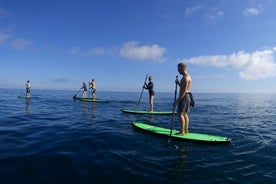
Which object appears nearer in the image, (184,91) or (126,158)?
(126,158)

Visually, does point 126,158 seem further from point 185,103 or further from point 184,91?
point 184,91

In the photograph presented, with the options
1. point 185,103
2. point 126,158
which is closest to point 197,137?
point 185,103

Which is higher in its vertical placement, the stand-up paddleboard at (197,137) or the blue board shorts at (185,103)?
the blue board shorts at (185,103)

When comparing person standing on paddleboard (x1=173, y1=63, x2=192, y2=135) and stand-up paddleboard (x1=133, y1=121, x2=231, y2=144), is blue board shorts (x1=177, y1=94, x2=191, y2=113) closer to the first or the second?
person standing on paddleboard (x1=173, y1=63, x2=192, y2=135)

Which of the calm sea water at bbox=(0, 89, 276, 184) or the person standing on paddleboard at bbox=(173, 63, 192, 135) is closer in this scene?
the calm sea water at bbox=(0, 89, 276, 184)

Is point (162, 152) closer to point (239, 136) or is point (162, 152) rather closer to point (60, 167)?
point (60, 167)

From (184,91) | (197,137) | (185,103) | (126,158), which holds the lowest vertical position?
(126,158)

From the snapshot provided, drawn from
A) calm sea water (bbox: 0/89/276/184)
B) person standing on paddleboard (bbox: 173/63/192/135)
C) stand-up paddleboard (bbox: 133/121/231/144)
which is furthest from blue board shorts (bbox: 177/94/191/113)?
calm sea water (bbox: 0/89/276/184)

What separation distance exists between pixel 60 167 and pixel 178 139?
470cm

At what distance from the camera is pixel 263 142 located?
30.4ft

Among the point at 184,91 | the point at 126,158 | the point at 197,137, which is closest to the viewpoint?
the point at 126,158

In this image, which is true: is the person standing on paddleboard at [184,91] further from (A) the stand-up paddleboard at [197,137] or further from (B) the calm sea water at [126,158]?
(B) the calm sea water at [126,158]

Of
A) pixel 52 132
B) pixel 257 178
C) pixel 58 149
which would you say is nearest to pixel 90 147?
pixel 58 149

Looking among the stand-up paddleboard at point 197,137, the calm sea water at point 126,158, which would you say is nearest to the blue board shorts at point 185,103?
the stand-up paddleboard at point 197,137
